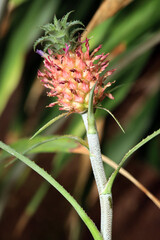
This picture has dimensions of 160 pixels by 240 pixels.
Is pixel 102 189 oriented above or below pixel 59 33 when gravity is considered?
below

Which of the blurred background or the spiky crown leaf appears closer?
the spiky crown leaf

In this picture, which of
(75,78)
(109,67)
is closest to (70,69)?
(75,78)

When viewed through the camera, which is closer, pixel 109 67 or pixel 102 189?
pixel 102 189

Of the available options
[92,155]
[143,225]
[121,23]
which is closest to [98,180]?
[92,155]

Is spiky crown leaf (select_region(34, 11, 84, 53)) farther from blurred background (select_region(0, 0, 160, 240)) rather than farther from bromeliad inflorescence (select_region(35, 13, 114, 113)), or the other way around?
blurred background (select_region(0, 0, 160, 240))

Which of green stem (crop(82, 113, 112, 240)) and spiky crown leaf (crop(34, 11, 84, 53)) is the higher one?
spiky crown leaf (crop(34, 11, 84, 53))

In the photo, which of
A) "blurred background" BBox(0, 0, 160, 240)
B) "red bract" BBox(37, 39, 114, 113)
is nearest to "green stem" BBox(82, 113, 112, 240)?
"red bract" BBox(37, 39, 114, 113)

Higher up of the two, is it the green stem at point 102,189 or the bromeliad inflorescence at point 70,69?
the bromeliad inflorescence at point 70,69

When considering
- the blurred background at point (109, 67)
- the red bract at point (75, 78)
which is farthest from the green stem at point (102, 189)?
the blurred background at point (109, 67)

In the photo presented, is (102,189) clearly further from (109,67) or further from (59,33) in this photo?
(109,67)

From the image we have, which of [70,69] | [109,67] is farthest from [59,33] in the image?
[109,67]

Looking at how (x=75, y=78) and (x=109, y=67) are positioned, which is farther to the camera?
(x=109, y=67)

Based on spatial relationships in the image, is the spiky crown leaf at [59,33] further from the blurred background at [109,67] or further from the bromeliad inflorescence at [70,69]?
the blurred background at [109,67]

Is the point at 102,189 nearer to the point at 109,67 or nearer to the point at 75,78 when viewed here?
the point at 75,78
